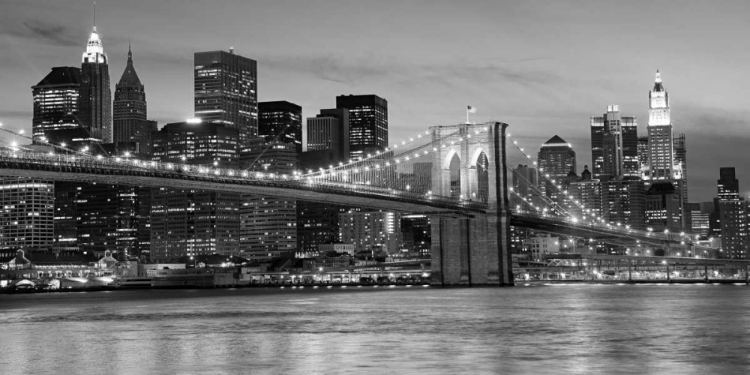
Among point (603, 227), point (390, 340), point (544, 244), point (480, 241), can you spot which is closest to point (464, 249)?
point (480, 241)

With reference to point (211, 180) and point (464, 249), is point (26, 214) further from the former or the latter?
point (211, 180)

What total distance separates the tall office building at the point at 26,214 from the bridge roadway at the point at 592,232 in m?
108

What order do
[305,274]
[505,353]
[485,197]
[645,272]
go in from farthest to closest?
[305,274] → [645,272] → [485,197] → [505,353]

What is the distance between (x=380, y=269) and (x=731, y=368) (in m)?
90.7

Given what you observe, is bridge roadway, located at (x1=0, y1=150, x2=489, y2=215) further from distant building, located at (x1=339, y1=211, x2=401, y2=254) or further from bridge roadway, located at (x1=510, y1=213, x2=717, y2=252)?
distant building, located at (x1=339, y1=211, x2=401, y2=254)

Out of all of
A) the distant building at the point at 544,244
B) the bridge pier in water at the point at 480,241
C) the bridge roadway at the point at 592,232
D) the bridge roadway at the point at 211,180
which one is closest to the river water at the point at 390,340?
the bridge roadway at the point at 211,180

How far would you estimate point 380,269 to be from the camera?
115500 millimetres

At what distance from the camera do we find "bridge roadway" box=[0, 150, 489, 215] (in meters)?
58.3

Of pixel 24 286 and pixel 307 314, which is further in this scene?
pixel 24 286

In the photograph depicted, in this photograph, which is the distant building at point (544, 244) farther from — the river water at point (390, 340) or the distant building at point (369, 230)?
the river water at point (390, 340)

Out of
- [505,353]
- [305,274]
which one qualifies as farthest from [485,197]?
[505,353]

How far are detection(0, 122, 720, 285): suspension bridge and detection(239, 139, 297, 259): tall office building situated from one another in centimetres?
8554

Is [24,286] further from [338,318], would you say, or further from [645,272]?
[338,318]

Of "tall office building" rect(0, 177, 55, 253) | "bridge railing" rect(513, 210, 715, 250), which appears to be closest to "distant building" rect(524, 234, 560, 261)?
"bridge railing" rect(513, 210, 715, 250)
